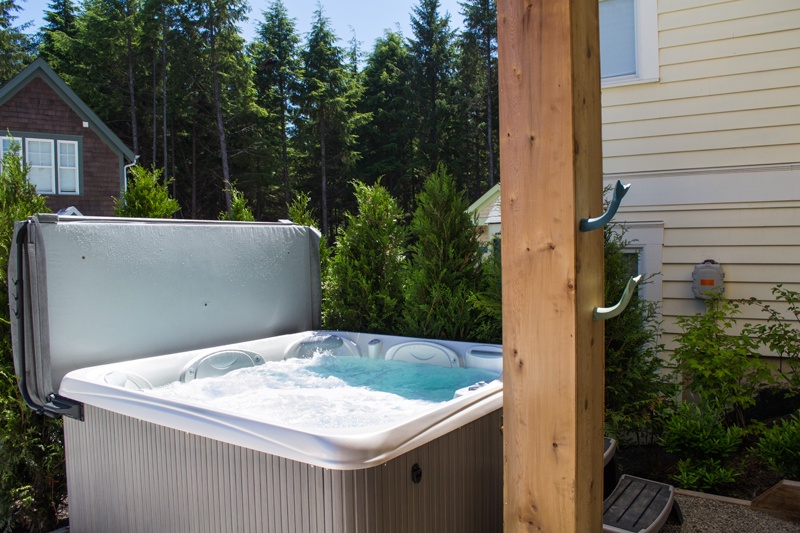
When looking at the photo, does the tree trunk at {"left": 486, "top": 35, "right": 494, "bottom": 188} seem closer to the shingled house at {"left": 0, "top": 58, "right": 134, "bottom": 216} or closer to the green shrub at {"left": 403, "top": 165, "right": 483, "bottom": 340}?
the shingled house at {"left": 0, "top": 58, "right": 134, "bottom": 216}

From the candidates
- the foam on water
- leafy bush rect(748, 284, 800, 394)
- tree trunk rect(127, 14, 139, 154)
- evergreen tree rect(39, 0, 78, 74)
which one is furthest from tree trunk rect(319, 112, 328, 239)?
leafy bush rect(748, 284, 800, 394)

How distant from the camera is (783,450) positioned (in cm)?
283

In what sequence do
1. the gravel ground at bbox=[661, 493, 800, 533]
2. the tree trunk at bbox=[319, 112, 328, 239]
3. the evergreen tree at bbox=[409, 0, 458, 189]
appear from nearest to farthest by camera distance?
the gravel ground at bbox=[661, 493, 800, 533] → the tree trunk at bbox=[319, 112, 328, 239] → the evergreen tree at bbox=[409, 0, 458, 189]

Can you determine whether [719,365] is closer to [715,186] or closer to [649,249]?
[649,249]

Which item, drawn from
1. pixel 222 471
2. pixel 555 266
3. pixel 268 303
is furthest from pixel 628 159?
pixel 222 471

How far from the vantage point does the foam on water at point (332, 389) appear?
2.65m

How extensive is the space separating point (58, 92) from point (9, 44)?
26.6ft

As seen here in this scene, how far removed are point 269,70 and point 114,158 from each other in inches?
363

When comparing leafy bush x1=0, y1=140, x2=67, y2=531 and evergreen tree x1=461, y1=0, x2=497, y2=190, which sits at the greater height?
evergreen tree x1=461, y1=0, x2=497, y2=190

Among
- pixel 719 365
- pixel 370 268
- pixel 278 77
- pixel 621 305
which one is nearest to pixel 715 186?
pixel 719 365

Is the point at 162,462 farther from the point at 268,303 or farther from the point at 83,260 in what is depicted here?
the point at 268,303

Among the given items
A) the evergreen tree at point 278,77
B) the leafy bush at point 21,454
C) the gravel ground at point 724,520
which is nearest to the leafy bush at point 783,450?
the gravel ground at point 724,520

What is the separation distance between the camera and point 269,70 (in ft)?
66.6

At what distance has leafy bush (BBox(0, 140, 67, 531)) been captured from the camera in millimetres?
2771
